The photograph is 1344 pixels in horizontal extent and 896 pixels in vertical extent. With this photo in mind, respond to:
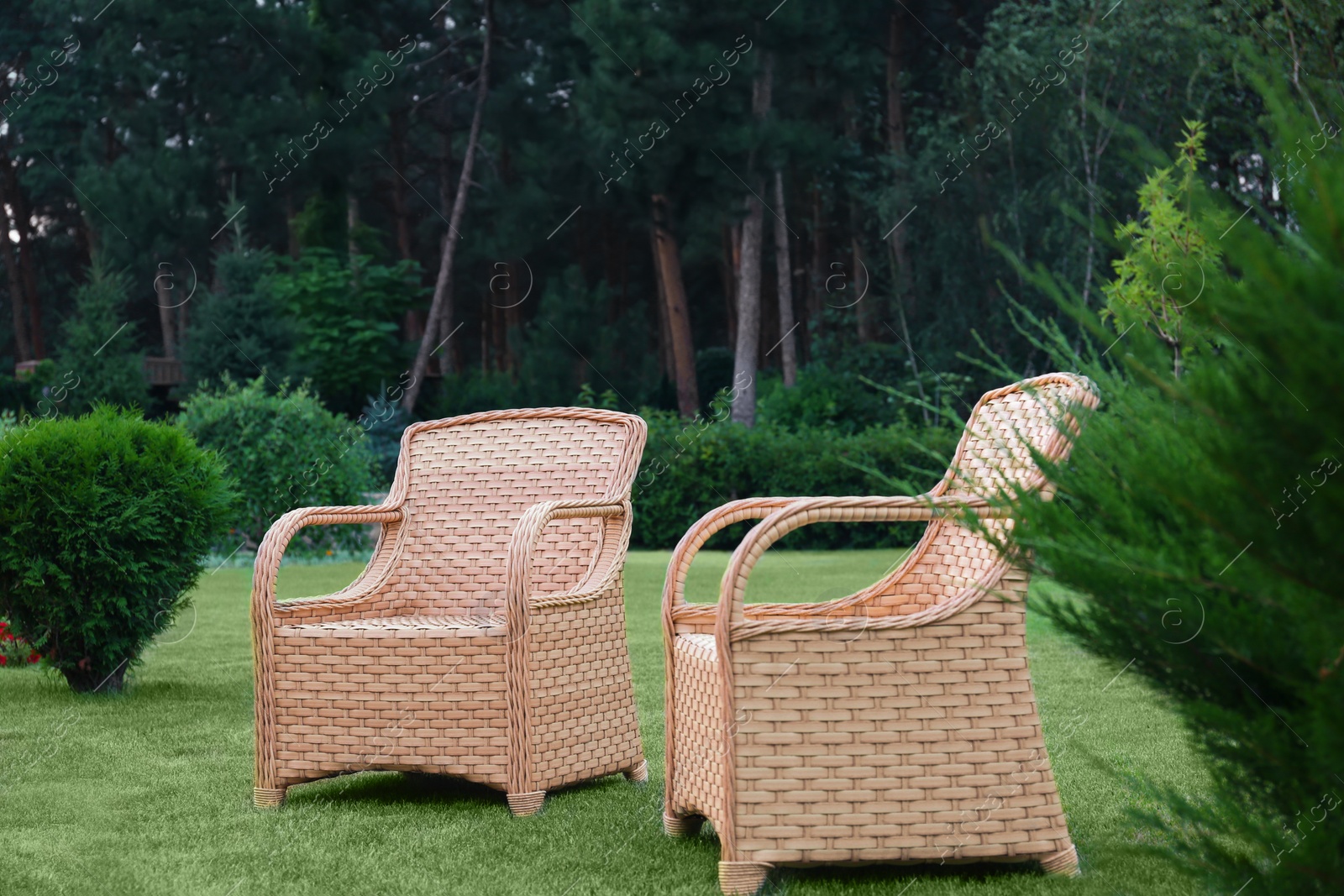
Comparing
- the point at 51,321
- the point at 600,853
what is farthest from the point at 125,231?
the point at 600,853

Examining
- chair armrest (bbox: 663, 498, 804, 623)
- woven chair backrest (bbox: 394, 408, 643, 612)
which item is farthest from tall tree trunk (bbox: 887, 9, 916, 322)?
chair armrest (bbox: 663, 498, 804, 623)

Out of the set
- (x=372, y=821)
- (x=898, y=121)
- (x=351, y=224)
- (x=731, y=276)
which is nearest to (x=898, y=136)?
(x=898, y=121)

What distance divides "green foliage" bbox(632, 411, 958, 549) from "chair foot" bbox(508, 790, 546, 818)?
9537 millimetres

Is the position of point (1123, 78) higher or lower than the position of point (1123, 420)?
higher

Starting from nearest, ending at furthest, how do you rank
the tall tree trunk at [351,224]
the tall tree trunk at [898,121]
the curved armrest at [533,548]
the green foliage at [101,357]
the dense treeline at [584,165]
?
the curved armrest at [533,548], the green foliage at [101,357], the dense treeline at [584,165], the tall tree trunk at [898,121], the tall tree trunk at [351,224]

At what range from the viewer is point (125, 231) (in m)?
19.2

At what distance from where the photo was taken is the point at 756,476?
13.0 m

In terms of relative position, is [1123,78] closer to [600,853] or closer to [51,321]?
[600,853]

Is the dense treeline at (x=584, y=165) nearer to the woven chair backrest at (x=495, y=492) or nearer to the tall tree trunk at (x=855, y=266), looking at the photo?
the tall tree trunk at (x=855, y=266)

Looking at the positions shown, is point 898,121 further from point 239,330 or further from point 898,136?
point 239,330

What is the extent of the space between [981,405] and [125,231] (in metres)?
19.0

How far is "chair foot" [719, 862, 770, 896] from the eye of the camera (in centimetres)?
225

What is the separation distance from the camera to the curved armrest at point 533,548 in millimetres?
2908

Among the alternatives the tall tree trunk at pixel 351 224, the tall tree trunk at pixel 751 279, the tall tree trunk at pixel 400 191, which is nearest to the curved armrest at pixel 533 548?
the tall tree trunk at pixel 751 279
